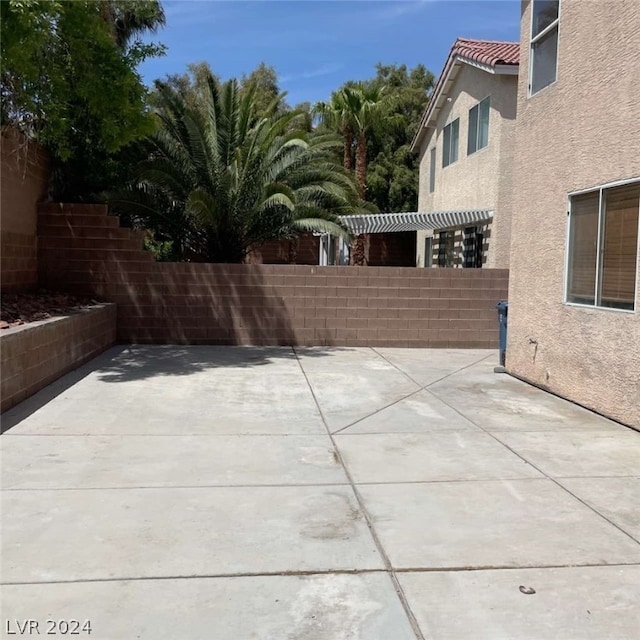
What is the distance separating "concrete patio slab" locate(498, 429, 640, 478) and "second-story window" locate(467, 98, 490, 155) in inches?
437

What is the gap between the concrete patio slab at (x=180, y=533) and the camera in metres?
3.90

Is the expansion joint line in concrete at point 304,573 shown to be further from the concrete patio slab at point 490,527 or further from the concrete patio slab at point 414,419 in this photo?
the concrete patio slab at point 414,419

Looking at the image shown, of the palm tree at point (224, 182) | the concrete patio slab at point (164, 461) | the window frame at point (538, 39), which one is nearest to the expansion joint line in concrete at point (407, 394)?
the concrete patio slab at point (164, 461)

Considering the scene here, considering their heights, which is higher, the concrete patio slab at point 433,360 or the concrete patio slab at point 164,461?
the concrete patio slab at point 433,360

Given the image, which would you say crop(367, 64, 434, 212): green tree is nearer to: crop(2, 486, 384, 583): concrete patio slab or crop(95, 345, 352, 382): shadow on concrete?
crop(95, 345, 352, 382): shadow on concrete

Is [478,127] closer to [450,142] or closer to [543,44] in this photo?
[450,142]

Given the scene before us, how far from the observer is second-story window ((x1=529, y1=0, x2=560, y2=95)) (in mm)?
9273

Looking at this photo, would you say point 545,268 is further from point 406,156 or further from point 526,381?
point 406,156

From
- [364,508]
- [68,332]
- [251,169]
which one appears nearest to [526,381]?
[364,508]

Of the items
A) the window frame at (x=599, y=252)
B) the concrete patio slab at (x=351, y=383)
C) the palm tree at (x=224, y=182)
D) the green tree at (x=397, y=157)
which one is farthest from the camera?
the green tree at (x=397, y=157)

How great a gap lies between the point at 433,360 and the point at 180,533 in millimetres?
8392

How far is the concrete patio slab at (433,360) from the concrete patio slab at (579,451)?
2.99 m

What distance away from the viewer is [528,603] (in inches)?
140

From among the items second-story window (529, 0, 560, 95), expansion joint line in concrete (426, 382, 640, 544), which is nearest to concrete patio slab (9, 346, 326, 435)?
expansion joint line in concrete (426, 382, 640, 544)
